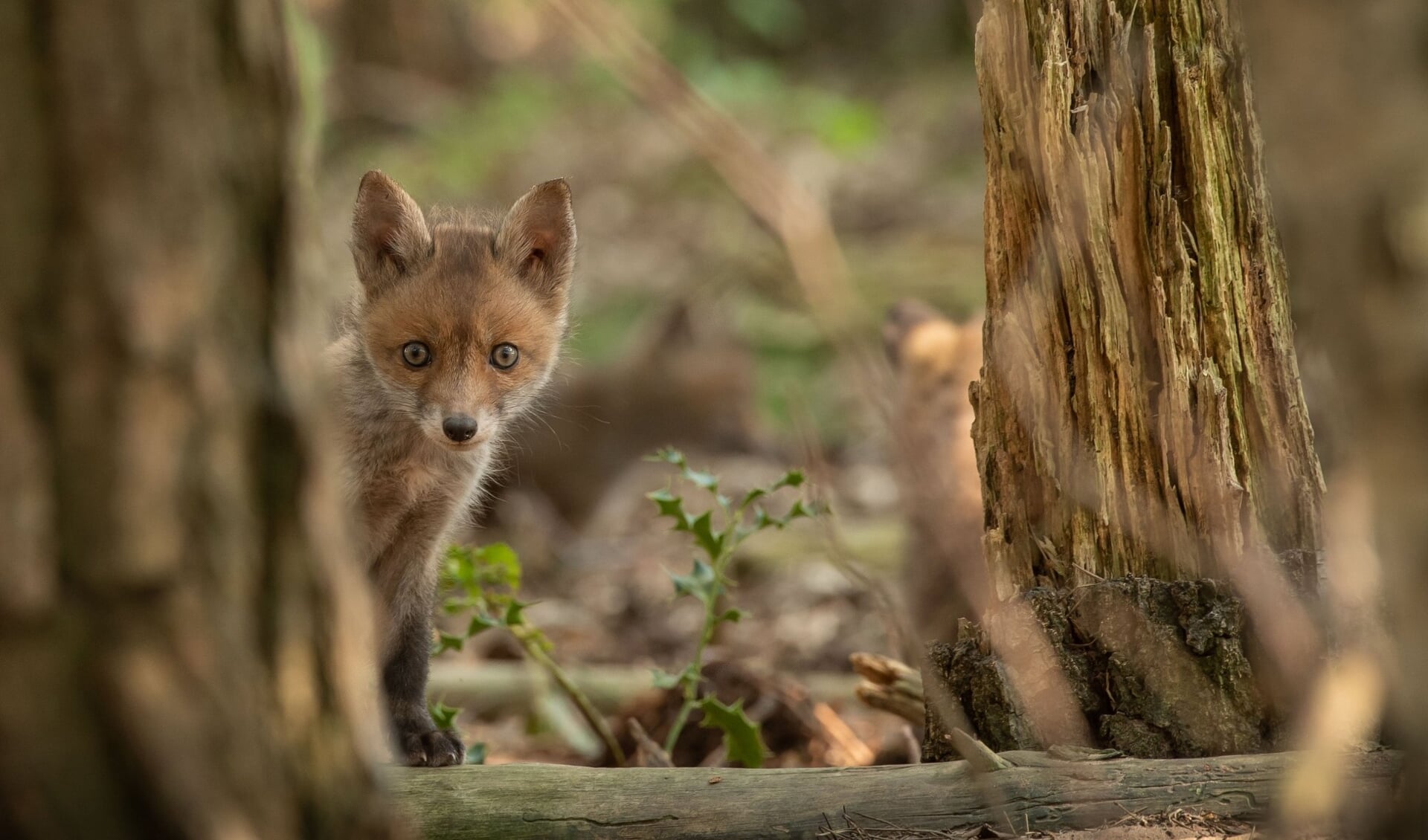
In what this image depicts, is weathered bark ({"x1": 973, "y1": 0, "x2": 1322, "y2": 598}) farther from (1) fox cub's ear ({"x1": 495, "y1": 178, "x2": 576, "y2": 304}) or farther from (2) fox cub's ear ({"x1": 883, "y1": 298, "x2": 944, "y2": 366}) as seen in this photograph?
(2) fox cub's ear ({"x1": 883, "y1": 298, "x2": 944, "y2": 366})

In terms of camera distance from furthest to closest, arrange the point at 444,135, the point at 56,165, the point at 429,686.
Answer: the point at 444,135, the point at 429,686, the point at 56,165

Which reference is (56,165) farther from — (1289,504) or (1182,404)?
(1289,504)

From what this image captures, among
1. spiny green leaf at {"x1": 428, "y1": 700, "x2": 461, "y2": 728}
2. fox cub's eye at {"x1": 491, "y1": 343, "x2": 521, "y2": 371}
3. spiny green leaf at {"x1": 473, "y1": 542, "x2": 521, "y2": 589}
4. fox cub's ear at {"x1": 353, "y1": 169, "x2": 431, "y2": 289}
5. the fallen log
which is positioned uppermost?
fox cub's ear at {"x1": 353, "y1": 169, "x2": 431, "y2": 289}

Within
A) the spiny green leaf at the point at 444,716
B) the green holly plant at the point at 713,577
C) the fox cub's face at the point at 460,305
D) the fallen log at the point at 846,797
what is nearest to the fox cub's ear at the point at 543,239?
the fox cub's face at the point at 460,305

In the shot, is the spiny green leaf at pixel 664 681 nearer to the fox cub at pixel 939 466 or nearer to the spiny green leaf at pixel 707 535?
the spiny green leaf at pixel 707 535

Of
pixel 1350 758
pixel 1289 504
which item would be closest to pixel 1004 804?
pixel 1350 758

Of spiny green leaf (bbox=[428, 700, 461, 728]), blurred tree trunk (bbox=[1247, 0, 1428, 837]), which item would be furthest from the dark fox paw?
blurred tree trunk (bbox=[1247, 0, 1428, 837])

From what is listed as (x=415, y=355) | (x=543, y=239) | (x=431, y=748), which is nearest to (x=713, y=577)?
(x=431, y=748)

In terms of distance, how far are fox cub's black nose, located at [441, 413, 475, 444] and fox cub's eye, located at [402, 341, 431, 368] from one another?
298mm

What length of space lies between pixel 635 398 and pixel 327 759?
9.81 meters

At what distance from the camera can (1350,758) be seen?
8.71 feet

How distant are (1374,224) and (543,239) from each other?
12.2ft

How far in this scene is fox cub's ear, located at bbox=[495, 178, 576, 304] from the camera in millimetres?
4758

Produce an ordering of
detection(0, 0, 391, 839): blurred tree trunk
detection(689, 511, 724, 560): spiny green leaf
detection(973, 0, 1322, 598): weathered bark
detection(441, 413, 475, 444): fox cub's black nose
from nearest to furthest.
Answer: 1. detection(0, 0, 391, 839): blurred tree trunk
2. detection(973, 0, 1322, 598): weathered bark
3. detection(441, 413, 475, 444): fox cub's black nose
4. detection(689, 511, 724, 560): spiny green leaf
